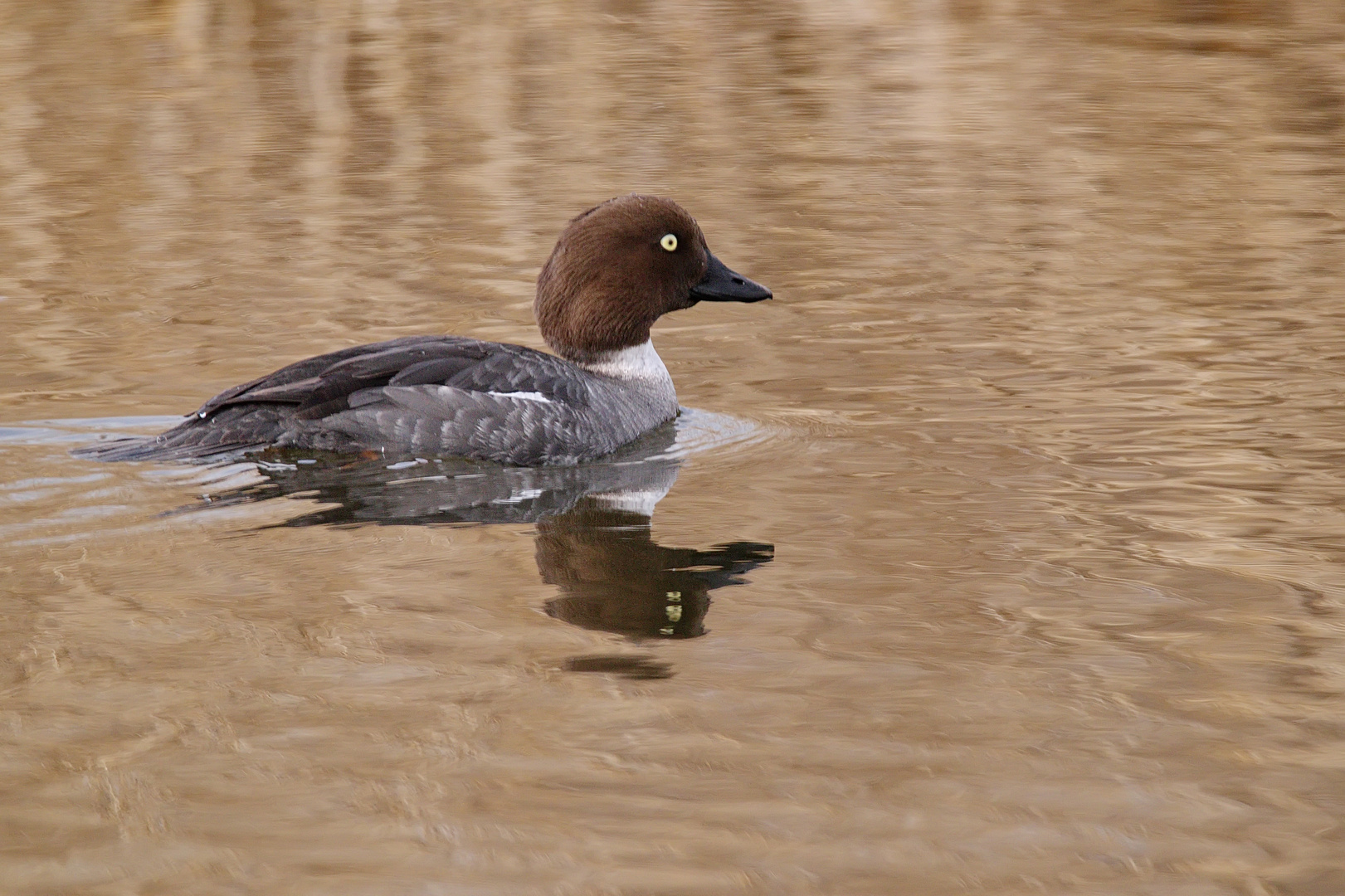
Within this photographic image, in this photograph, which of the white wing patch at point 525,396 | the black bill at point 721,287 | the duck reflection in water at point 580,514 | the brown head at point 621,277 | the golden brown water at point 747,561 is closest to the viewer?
the golden brown water at point 747,561

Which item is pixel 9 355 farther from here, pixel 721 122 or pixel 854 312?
pixel 721 122

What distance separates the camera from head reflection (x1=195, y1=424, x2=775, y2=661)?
5.68 metres

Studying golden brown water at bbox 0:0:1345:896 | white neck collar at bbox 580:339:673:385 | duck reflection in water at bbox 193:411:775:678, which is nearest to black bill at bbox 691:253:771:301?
white neck collar at bbox 580:339:673:385

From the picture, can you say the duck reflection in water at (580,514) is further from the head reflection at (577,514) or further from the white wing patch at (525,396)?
the white wing patch at (525,396)

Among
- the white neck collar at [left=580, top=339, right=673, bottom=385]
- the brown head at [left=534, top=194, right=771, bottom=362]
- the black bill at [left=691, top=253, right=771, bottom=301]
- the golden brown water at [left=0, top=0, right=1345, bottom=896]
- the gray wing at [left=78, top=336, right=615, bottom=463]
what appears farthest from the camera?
the black bill at [left=691, top=253, right=771, bottom=301]

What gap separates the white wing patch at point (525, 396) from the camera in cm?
770

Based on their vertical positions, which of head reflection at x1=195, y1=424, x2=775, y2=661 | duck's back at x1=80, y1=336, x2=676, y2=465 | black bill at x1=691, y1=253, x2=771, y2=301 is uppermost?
black bill at x1=691, y1=253, x2=771, y2=301

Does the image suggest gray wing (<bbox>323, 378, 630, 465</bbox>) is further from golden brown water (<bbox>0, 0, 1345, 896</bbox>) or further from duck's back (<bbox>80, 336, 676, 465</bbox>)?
golden brown water (<bbox>0, 0, 1345, 896</bbox>)

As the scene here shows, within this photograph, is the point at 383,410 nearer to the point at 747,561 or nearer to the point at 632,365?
the point at 632,365

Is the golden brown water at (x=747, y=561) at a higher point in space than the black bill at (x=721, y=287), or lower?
lower

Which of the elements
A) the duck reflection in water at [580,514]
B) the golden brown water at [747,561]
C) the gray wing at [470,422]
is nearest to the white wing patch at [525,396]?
the gray wing at [470,422]

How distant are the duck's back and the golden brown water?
0.31m

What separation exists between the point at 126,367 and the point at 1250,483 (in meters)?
5.83

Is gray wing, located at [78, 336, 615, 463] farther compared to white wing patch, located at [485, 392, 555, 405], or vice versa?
white wing patch, located at [485, 392, 555, 405]
